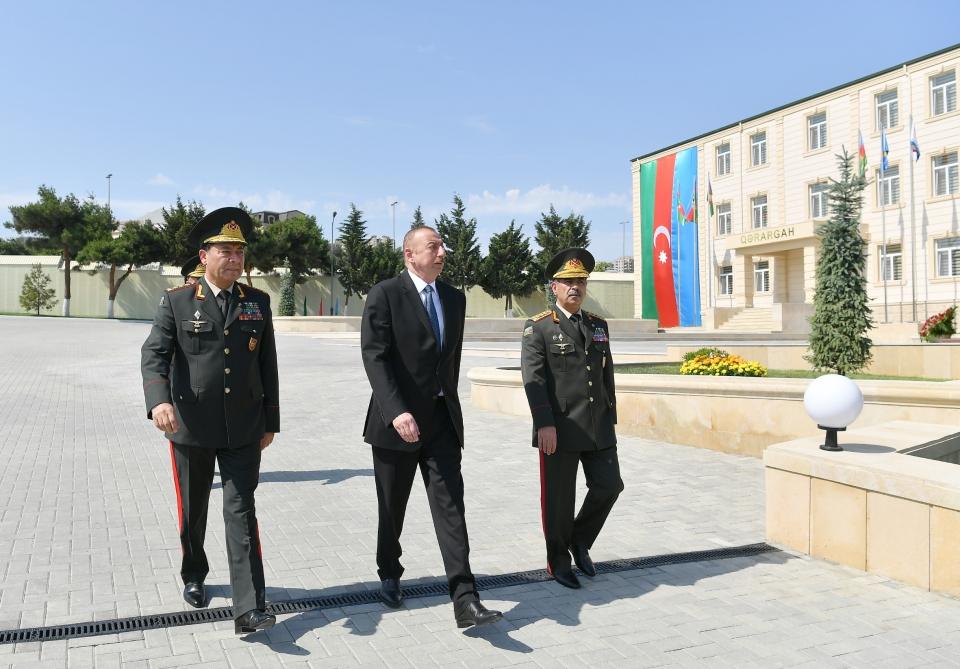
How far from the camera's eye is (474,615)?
363 cm

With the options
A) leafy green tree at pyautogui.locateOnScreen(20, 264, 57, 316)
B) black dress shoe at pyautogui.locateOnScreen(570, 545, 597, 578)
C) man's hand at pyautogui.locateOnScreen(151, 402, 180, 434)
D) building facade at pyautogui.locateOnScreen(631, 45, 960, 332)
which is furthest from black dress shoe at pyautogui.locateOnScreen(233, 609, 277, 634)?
leafy green tree at pyautogui.locateOnScreen(20, 264, 57, 316)

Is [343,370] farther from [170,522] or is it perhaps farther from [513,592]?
[513,592]

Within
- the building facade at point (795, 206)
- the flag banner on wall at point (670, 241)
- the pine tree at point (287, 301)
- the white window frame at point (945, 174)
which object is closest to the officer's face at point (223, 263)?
the building facade at point (795, 206)

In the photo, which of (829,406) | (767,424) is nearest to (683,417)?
(767,424)

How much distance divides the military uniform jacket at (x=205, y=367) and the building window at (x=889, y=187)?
35683 millimetres

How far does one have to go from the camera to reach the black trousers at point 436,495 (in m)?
3.79

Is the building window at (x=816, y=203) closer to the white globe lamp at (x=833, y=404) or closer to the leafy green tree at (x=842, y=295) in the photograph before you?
the leafy green tree at (x=842, y=295)

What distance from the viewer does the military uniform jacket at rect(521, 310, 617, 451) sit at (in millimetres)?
4438

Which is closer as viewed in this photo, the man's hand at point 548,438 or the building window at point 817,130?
the man's hand at point 548,438

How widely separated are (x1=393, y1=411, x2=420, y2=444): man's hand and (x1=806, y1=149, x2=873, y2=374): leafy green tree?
1146cm

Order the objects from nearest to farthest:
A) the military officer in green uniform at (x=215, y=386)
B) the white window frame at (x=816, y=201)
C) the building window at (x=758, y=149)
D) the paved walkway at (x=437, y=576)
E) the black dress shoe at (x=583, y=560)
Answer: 1. the paved walkway at (x=437, y=576)
2. the military officer in green uniform at (x=215, y=386)
3. the black dress shoe at (x=583, y=560)
4. the white window frame at (x=816, y=201)
5. the building window at (x=758, y=149)

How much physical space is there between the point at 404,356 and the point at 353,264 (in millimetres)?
53640

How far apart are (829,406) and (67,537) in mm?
5145

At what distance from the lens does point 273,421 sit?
407 cm
